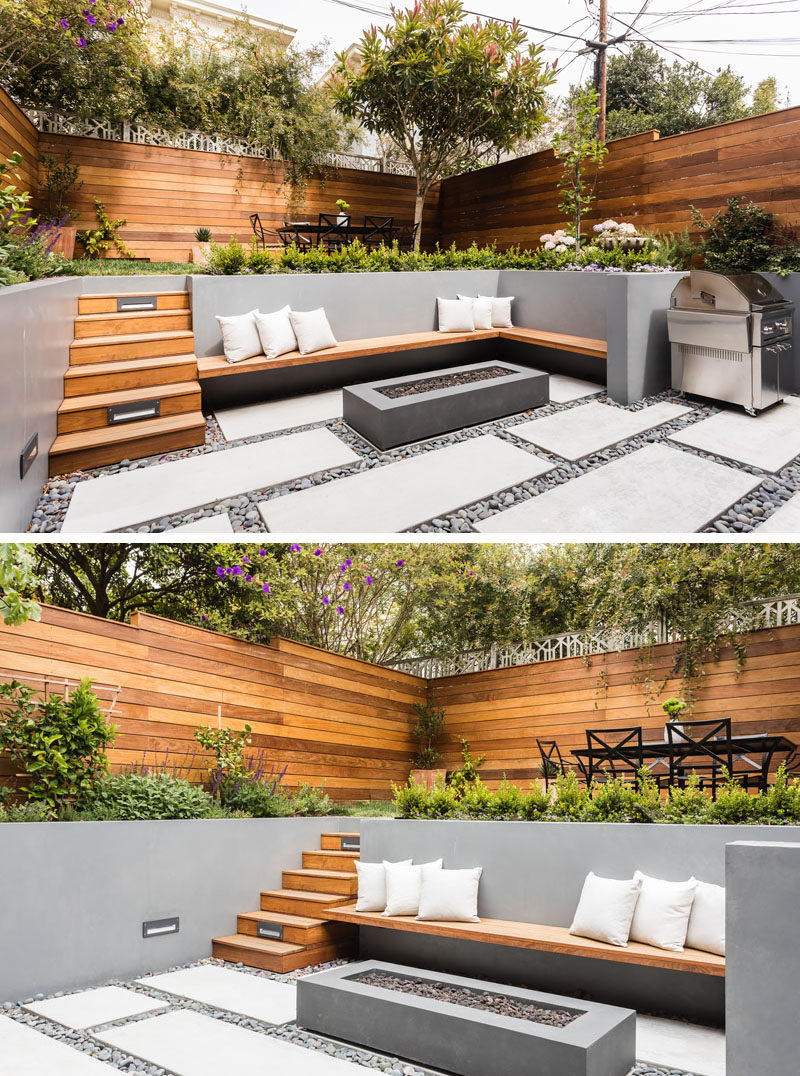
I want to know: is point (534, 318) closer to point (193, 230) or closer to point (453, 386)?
point (453, 386)

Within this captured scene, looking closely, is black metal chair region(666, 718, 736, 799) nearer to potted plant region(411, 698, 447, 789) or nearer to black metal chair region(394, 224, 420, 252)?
potted plant region(411, 698, 447, 789)

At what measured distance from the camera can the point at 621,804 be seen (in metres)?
4.10

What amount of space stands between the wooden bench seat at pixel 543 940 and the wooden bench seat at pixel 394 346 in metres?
4.12

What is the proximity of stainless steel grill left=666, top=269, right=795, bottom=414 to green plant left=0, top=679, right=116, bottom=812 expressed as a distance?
5138mm

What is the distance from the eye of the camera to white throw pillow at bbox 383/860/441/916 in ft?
14.8

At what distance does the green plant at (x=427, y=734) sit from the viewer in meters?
8.43

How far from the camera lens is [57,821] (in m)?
3.97

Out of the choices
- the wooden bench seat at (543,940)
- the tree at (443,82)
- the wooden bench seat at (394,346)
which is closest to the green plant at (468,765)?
the wooden bench seat at (543,940)

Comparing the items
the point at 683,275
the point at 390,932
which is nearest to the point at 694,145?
the point at 683,275

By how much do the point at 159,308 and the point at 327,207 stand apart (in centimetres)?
572

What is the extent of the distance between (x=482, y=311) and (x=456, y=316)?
0.33 m

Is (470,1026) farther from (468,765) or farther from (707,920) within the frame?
(468,765)

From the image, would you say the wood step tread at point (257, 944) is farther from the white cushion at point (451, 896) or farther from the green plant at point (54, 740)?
the green plant at point (54, 740)

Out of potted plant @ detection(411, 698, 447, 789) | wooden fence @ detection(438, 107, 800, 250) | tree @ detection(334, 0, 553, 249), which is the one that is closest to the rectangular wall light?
potted plant @ detection(411, 698, 447, 789)
